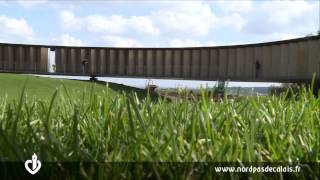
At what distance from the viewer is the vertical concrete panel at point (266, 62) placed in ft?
99.1

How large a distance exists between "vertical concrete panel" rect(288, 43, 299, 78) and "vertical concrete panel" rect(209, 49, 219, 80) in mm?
8005

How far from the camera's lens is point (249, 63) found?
32156 millimetres

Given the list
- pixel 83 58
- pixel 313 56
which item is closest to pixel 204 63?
pixel 83 58

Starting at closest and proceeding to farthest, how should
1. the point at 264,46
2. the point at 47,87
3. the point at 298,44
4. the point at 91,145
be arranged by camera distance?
the point at 91,145 → the point at 47,87 → the point at 298,44 → the point at 264,46

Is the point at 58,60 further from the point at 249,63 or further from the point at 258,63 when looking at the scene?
the point at 258,63

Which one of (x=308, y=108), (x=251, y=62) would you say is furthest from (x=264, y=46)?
(x=308, y=108)

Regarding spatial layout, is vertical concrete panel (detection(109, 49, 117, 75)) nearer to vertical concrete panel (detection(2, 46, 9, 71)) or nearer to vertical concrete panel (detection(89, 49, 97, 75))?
vertical concrete panel (detection(89, 49, 97, 75))

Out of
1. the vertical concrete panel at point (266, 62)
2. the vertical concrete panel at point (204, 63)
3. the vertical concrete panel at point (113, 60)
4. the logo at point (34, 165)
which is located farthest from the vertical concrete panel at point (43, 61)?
the logo at point (34, 165)

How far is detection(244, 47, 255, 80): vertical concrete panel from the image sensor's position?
31916 millimetres

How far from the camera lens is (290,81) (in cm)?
2636

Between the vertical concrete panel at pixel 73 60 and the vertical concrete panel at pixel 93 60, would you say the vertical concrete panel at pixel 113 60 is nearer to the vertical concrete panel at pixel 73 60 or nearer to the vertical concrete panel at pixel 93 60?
the vertical concrete panel at pixel 93 60

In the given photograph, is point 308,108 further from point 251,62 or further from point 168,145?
point 251,62

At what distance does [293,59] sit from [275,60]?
2692 mm

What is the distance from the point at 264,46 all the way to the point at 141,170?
30.4m
